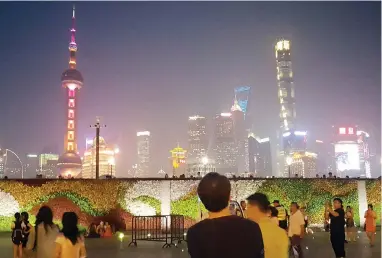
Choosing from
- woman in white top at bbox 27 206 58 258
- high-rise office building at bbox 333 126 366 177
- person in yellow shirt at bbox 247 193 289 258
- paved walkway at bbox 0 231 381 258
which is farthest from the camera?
high-rise office building at bbox 333 126 366 177

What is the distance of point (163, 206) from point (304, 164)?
502ft

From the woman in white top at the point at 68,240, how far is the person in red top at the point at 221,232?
266cm

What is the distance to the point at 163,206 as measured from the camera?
2731 centimetres

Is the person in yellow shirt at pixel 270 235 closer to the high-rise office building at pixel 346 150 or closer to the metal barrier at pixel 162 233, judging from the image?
the metal barrier at pixel 162 233

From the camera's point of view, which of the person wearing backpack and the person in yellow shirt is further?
the person wearing backpack

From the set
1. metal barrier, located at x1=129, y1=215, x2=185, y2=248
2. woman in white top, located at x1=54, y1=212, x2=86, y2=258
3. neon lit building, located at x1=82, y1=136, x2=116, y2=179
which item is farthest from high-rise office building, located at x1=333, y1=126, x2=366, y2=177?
woman in white top, located at x1=54, y1=212, x2=86, y2=258

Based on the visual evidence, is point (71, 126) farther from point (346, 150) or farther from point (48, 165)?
point (48, 165)

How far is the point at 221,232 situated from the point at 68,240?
3036 mm

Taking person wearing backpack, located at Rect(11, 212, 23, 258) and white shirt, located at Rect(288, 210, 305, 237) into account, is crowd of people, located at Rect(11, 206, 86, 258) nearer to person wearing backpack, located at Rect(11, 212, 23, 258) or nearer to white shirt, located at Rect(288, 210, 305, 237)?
person wearing backpack, located at Rect(11, 212, 23, 258)

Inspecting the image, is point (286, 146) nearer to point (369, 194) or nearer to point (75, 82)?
point (75, 82)

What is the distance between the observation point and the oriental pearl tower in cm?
10650

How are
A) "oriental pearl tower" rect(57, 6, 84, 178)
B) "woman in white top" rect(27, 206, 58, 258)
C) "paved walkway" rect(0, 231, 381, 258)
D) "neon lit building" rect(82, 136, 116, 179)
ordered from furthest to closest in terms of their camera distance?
1. "neon lit building" rect(82, 136, 116, 179)
2. "oriental pearl tower" rect(57, 6, 84, 178)
3. "paved walkway" rect(0, 231, 381, 258)
4. "woman in white top" rect(27, 206, 58, 258)

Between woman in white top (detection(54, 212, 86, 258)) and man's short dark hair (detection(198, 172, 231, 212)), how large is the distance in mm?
2778

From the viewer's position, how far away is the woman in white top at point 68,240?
5.54m
